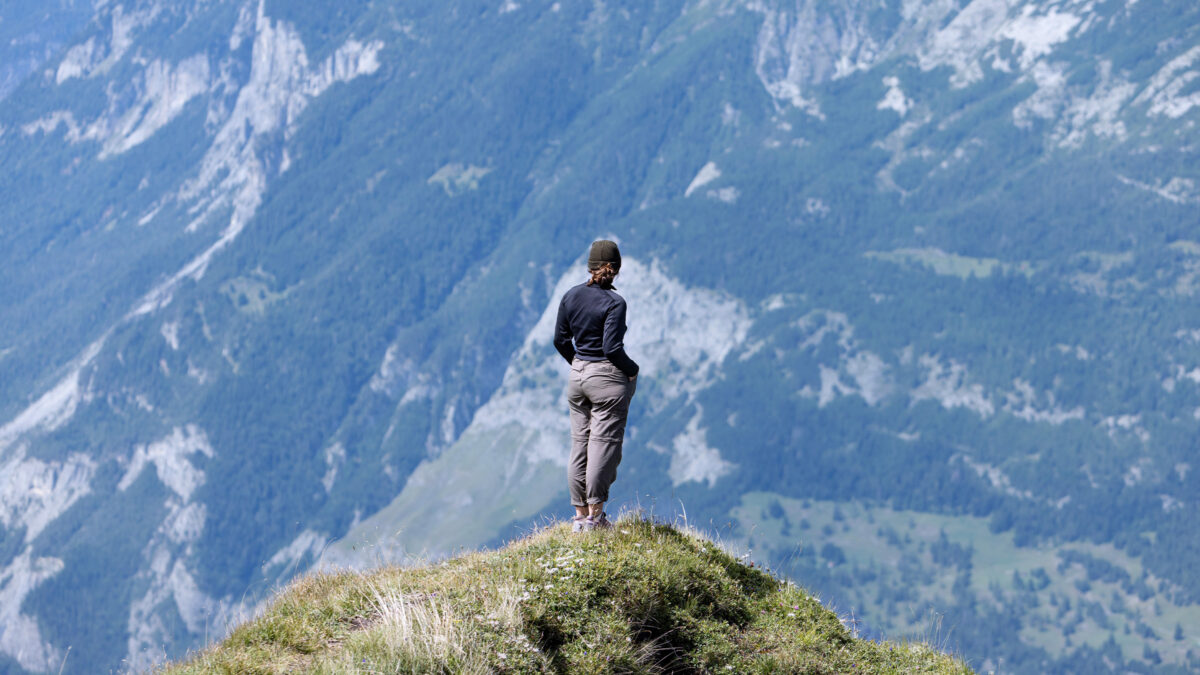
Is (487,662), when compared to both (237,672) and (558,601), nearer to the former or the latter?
(558,601)

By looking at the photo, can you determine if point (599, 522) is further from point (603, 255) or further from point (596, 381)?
point (603, 255)

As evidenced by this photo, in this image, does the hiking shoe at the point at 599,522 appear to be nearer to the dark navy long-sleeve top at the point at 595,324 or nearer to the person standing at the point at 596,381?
the person standing at the point at 596,381

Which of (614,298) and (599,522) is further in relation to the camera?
(599,522)

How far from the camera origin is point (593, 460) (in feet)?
59.2

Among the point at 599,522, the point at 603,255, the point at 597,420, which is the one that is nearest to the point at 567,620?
the point at 599,522

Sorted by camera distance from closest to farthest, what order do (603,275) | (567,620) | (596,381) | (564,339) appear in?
1. (567,620)
2. (596,381)
3. (603,275)
4. (564,339)

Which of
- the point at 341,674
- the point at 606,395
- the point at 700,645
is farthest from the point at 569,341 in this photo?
the point at 341,674

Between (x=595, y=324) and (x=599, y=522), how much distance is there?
9.80ft

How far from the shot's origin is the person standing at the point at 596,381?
58.3 ft

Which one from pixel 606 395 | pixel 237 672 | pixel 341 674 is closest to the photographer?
pixel 341 674

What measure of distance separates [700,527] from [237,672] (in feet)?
27.2

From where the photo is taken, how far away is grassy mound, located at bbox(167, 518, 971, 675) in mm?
14297

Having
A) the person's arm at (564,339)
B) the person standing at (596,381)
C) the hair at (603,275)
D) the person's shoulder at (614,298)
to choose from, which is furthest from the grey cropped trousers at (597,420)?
the hair at (603,275)

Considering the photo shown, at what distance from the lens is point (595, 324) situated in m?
18.0
